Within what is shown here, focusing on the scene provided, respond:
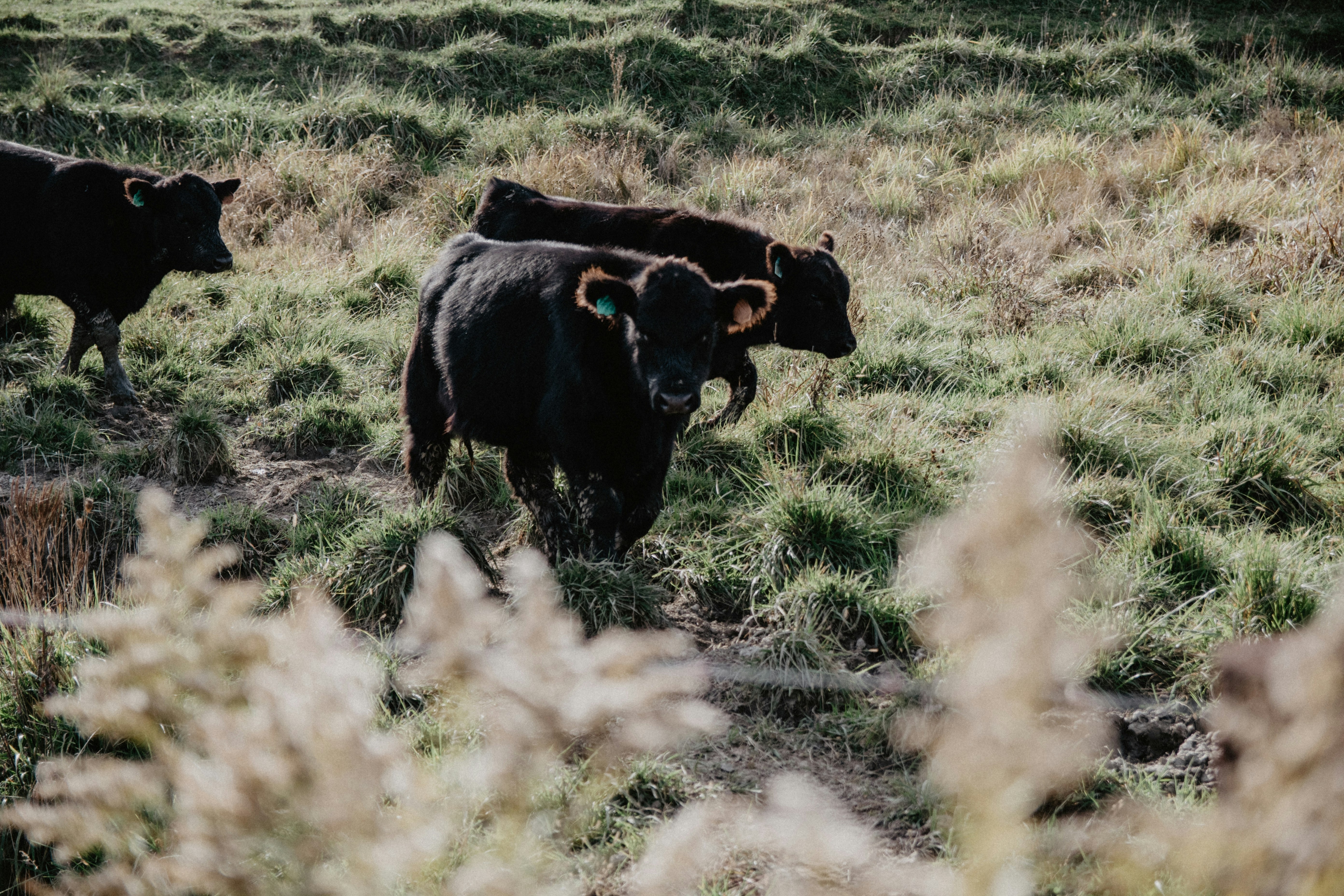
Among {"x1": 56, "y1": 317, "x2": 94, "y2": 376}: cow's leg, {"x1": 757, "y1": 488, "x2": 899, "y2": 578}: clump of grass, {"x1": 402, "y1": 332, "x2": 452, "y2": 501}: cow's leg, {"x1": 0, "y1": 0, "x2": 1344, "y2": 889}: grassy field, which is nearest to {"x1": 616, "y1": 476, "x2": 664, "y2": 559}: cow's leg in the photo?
{"x1": 0, "y1": 0, "x2": 1344, "y2": 889}: grassy field

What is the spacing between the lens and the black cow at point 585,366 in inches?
183

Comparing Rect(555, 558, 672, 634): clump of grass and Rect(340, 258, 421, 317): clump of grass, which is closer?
Rect(555, 558, 672, 634): clump of grass

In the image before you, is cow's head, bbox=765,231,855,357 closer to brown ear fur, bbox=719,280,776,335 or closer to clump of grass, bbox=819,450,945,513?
clump of grass, bbox=819,450,945,513

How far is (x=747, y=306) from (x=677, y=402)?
2.75 ft

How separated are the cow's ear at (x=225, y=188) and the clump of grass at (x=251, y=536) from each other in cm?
364

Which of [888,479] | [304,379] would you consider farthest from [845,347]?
[304,379]

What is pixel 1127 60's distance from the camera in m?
13.8

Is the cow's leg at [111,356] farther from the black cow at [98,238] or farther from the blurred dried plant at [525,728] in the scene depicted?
the blurred dried plant at [525,728]

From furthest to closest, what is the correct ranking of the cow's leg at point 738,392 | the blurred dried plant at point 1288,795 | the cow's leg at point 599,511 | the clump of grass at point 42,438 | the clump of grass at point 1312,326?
the cow's leg at point 738,392 → the clump of grass at point 1312,326 → the clump of grass at point 42,438 → the cow's leg at point 599,511 → the blurred dried plant at point 1288,795

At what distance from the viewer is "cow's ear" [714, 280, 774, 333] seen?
16.1 feet

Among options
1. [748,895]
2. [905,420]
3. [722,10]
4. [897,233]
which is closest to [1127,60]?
[722,10]

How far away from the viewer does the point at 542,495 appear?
5.26 meters

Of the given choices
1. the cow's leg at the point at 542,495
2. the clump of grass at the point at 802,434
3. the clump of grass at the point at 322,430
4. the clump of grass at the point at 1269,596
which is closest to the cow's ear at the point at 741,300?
the clump of grass at the point at 802,434

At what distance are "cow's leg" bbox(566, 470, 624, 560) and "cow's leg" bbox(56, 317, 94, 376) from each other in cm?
473
